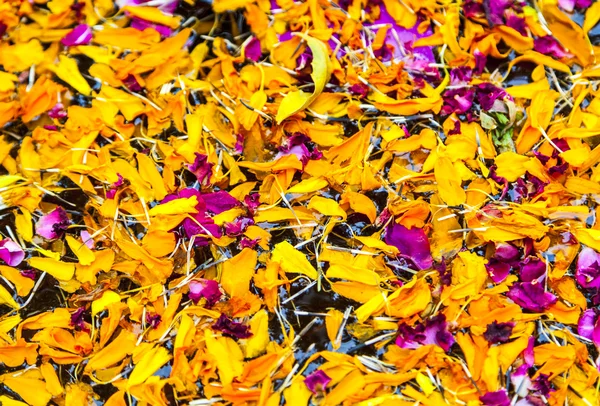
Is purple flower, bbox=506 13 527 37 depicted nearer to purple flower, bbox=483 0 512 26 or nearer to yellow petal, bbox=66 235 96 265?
purple flower, bbox=483 0 512 26

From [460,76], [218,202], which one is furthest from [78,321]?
[460,76]

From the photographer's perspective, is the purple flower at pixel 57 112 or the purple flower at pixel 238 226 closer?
the purple flower at pixel 238 226

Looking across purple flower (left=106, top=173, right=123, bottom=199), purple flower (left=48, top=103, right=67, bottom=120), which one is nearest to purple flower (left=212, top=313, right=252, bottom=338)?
purple flower (left=106, top=173, right=123, bottom=199)

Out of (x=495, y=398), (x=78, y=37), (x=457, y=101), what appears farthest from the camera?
(x=78, y=37)

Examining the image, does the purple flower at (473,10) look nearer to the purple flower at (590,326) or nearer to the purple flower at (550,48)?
the purple flower at (550,48)

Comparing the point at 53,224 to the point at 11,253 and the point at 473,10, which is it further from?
the point at 473,10

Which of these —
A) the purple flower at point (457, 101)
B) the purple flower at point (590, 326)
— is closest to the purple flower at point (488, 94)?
the purple flower at point (457, 101)
